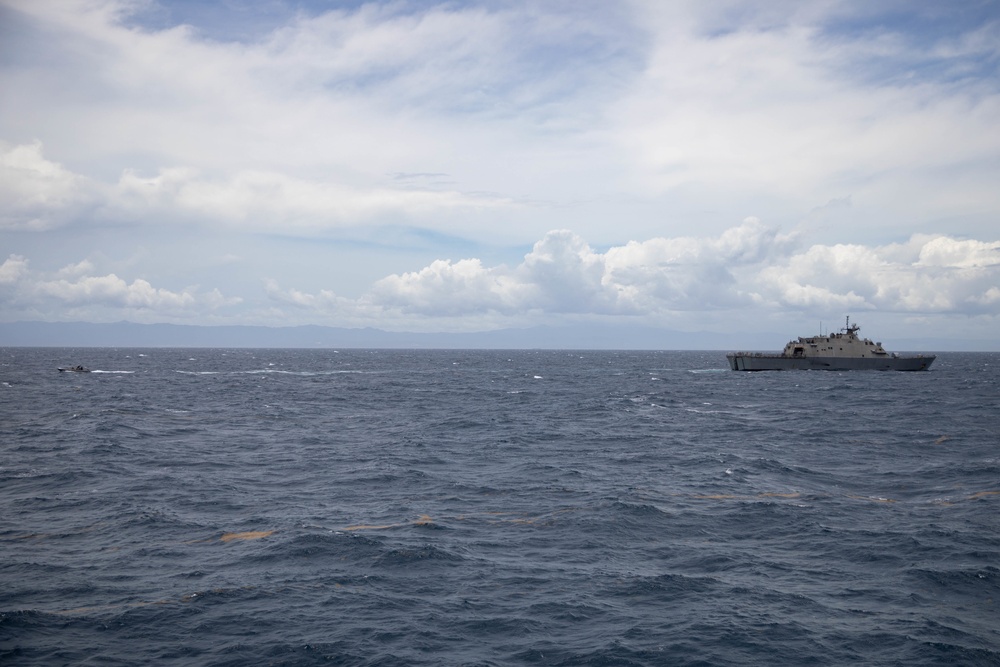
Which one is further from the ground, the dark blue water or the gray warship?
the gray warship

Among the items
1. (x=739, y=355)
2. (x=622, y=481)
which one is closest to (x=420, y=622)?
(x=622, y=481)

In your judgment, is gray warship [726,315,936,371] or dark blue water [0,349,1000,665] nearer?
dark blue water [0,349,1000,665]

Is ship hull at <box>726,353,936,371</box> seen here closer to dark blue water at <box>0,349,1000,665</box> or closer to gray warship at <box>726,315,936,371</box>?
gray warship at <box>726,315,936,371</box>

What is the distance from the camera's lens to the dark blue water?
1677cm

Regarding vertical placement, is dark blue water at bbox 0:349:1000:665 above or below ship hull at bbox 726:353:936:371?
below

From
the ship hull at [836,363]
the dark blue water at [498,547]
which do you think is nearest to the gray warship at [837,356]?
the ship hull at [836,363]

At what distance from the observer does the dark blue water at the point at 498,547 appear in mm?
16766

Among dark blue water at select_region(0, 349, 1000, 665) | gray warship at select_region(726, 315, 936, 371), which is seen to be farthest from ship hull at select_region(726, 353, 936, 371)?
dark blue water at select_region(0, 349, 1000, 665)

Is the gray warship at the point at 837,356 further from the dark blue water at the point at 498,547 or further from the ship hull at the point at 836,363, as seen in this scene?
the dark blue water at the point at 498,547

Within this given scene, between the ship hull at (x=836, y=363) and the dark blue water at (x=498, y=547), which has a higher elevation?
the ship hull at (x=836, y=363)

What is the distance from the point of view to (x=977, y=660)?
15789mm

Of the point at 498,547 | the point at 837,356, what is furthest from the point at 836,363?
the point at 498,547

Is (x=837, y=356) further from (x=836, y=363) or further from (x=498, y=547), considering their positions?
(x=498, y=547)

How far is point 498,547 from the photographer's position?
2398 cm
